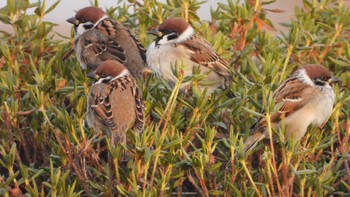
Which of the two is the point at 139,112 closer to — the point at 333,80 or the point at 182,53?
the point at 333,80

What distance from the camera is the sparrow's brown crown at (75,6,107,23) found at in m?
5.84

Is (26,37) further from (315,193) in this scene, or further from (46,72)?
(315,193)

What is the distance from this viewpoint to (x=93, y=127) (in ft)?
14.8

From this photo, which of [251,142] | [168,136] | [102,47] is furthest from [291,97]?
[102,47]

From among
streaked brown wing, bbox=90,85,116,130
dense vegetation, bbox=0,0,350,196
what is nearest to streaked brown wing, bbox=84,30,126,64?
dense vegetation, bbox=0,0,350,196

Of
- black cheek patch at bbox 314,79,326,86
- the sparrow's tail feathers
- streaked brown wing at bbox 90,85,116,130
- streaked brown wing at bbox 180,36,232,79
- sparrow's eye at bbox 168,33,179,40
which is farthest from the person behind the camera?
sparrow's eye at bbox 168,33,179,40

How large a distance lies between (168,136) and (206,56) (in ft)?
5.40

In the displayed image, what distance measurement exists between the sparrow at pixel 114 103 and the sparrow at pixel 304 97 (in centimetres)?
65

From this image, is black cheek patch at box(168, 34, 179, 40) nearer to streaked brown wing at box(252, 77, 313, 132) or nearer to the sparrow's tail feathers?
streaked brown wing at box(252, 77, 313, 132)

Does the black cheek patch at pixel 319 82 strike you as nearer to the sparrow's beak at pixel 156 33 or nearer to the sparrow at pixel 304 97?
the sparrow at pixel 304 97

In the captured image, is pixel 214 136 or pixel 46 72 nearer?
pixel 214 136

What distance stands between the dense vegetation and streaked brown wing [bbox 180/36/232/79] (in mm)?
68

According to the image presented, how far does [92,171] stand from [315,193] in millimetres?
917

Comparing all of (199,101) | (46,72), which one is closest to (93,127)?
(46,72)
